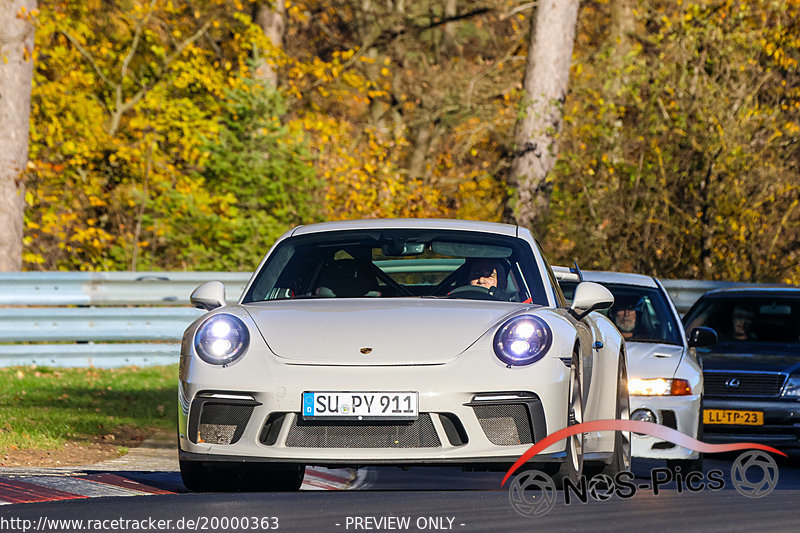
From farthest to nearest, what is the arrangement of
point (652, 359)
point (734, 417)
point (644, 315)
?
point (734, 417), point (644, 315), point (652, 359)

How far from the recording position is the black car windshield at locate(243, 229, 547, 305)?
7.32 metres

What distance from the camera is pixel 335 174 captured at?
78.7 ft

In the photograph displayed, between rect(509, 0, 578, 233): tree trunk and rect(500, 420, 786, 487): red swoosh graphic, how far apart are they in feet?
29.3

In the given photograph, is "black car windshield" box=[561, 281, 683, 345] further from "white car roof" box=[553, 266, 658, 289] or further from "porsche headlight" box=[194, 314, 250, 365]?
"porsche headlight" box=[194, 314, 250, 365]

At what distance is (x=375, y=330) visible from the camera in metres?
6.34

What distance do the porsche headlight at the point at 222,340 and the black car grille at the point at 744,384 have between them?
21.9 ft

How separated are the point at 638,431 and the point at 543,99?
40.4 feet

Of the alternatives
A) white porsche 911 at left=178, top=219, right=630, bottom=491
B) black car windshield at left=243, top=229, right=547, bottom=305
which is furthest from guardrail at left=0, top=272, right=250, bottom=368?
white porsche 911 at left=178, top=219, right=630, bottom=491

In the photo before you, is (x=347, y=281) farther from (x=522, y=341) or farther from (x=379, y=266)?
(x=522, y=341)

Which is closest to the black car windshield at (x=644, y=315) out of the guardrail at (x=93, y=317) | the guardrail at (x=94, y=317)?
the guardrail at (x=94, y=317)

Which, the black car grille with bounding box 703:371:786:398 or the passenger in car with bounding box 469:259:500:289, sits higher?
the passenger in car with bounding box 469:259:500:289

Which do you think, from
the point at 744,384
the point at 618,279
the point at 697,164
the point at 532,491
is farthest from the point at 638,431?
the point at 697,164

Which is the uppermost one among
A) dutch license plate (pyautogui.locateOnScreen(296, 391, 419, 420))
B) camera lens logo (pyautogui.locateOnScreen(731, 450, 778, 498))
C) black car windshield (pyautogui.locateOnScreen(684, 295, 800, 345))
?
dutch license plate (pyautogui.locateOnScreen(296, 391, 419, 420))

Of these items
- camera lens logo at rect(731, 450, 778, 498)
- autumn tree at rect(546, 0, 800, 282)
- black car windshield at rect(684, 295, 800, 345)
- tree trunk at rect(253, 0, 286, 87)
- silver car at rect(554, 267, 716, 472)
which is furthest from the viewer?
tree trunk at rect(253, 0, 286, 87)
